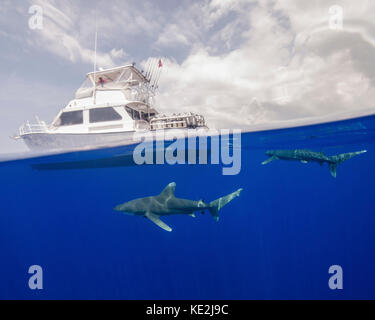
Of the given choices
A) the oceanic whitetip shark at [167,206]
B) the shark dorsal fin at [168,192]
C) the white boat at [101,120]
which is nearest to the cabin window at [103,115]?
the white boat at [101,120]

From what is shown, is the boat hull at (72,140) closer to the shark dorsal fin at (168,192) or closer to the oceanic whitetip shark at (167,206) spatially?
the shark dorsal fin at (168,192)

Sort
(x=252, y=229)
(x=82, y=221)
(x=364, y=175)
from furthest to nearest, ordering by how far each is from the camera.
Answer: (x=252, y=229)
(x=82, y=221)
(x=364, y=175)

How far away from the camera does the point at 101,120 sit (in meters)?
12.7

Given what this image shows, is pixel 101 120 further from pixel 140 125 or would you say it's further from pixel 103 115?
pixel 140 125

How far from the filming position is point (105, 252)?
39.6m

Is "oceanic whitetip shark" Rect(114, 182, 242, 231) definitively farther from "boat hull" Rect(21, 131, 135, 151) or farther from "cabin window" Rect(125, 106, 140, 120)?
"cabin window" Rect(125, 106, 140, 120)

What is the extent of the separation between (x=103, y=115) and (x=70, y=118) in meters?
2.19

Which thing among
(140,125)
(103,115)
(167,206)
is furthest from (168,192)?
(103,115)

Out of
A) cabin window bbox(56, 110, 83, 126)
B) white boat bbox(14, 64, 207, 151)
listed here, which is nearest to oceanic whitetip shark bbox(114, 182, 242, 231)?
white boat bbox(14, 64, 207, 151)

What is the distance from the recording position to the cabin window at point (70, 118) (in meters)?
13.0
